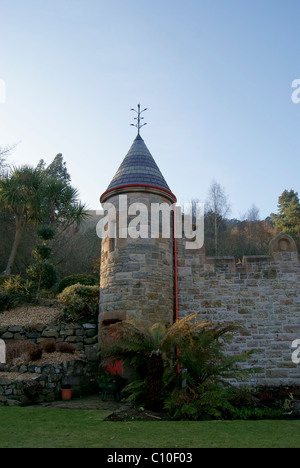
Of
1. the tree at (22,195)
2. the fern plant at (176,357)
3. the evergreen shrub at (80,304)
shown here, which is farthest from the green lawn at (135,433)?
the tree at (22,195)

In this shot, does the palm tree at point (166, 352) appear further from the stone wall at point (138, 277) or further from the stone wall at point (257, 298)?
the stone wall at point (257, 298)

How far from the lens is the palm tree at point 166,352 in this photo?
778 centimetres

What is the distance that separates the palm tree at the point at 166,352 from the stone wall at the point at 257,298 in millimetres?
2703

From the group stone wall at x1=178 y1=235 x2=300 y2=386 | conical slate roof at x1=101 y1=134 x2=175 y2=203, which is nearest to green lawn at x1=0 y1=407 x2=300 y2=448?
stone wall at x1=178 y1=235 x2=300 y2=386

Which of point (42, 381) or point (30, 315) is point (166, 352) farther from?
point (30, 315)

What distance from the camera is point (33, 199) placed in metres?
19.7

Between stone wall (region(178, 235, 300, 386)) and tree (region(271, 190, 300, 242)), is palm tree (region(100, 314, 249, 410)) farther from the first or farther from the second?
tree (region(271, 190, 300, 242))

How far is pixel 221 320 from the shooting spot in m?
11.1

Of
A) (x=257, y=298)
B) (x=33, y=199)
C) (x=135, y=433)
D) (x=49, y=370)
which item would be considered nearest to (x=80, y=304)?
(x=49, y=370)

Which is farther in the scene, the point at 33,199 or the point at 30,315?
the point at 33,199

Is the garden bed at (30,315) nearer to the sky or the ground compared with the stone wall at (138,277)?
nearer to the ground

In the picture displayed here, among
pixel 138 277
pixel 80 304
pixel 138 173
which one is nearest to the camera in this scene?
pixel 138 277

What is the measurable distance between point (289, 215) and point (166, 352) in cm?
2986

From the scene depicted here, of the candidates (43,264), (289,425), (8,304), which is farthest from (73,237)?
(289,425)
